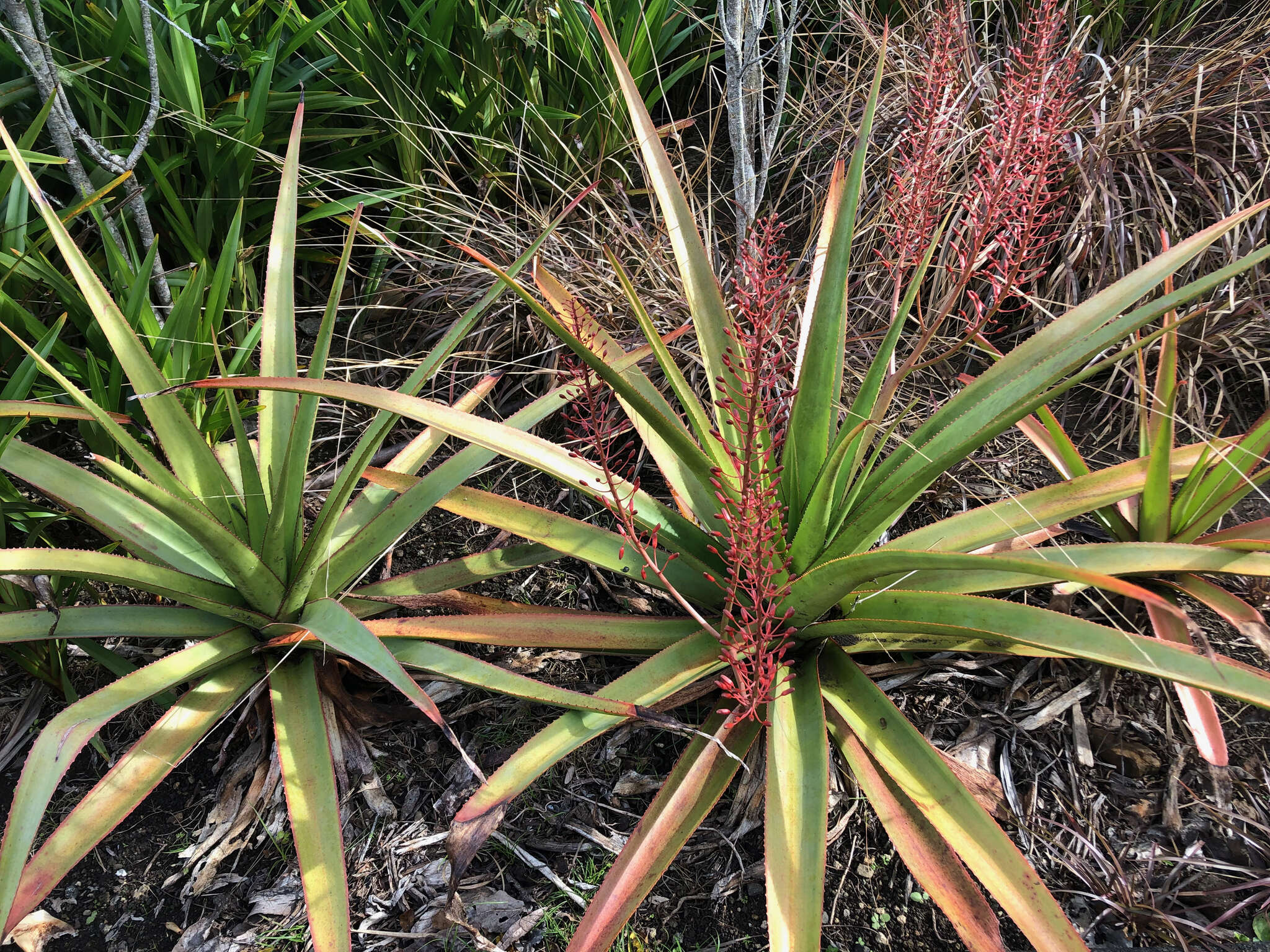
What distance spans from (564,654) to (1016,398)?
1.15 m

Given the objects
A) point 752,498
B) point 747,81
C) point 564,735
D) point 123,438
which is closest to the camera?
point 752,498

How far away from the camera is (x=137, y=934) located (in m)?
1.67

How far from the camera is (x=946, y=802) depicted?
137cm

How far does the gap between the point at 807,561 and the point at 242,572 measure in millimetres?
1083

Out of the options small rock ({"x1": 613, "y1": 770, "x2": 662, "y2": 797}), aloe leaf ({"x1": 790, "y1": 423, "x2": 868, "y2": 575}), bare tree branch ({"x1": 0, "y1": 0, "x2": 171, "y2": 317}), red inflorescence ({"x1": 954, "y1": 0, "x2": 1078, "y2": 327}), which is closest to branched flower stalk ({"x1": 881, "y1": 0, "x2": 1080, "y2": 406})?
red inflorescence ({"x1": 954, "y1": 0, "x2": 1078, "y2": 327})

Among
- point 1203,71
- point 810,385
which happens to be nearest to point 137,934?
point 810,385

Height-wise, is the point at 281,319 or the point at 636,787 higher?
the point at 281,319

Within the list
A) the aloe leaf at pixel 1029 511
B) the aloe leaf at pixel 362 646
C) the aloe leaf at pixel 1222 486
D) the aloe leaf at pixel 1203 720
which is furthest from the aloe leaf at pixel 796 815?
the aloe leaf at pixel 1222 486

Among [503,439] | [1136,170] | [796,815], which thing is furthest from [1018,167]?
[1136,170]

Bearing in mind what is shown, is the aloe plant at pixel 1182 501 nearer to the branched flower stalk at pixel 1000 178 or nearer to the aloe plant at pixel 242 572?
the branched flower stalk at pixel 1000 178

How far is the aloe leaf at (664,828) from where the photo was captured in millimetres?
1251

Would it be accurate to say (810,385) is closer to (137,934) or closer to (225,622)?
(225,622)

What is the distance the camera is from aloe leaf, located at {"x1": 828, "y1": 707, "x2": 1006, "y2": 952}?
1240 mm

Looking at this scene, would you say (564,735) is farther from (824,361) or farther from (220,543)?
(824,361)
